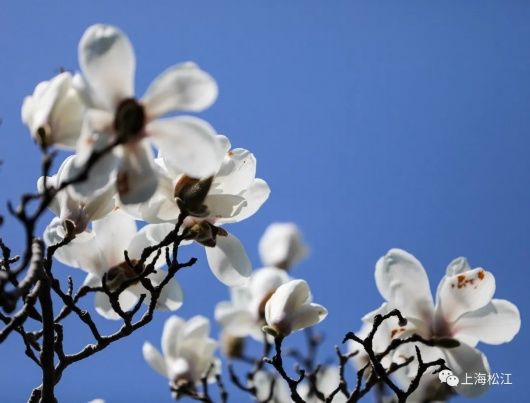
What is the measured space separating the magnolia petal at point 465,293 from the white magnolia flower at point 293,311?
315 millimetres

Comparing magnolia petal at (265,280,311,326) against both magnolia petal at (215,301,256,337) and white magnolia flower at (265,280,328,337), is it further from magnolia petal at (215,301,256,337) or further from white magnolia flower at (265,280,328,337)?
magnolia petal at (215,301,256,337)

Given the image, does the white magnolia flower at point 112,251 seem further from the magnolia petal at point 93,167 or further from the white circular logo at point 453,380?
the white circular logo at point 453,380

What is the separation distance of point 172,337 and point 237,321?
0.43 metres

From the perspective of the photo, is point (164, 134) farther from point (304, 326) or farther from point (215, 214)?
point (304, 326)

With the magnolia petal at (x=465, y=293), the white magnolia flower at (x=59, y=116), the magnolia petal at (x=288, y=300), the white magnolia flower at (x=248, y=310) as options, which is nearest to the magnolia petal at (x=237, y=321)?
the white magnolia flower at (x=248, y=310)

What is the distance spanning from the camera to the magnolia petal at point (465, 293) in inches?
73.9

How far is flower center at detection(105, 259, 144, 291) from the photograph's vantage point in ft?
5.60

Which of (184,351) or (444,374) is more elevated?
(184,351)

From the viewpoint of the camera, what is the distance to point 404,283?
1896 mm

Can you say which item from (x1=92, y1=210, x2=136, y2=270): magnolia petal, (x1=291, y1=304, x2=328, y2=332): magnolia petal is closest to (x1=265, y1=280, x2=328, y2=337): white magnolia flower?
(x1=291, y1=304, x2=328, y2=332): magnolia petal

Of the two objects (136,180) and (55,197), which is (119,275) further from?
(136,180)

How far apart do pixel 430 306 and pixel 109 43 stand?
3.65 feet

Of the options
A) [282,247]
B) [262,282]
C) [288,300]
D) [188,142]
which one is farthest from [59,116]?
[282,247]

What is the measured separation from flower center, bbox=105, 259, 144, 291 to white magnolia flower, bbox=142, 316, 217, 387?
104cm
